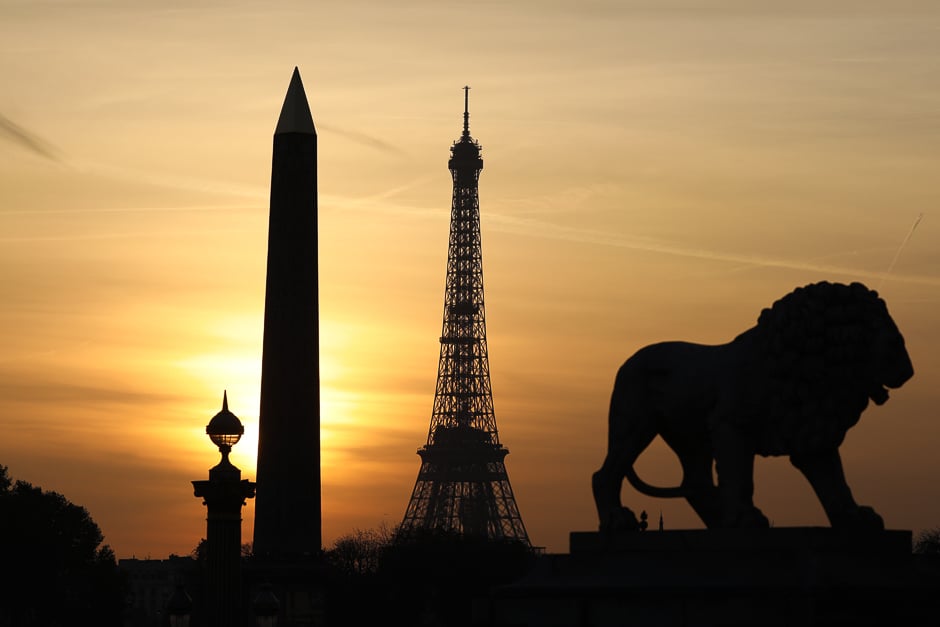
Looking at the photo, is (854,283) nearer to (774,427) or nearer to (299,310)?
(774,427)

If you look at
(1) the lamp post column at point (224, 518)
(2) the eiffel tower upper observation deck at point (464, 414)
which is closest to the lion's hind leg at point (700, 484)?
(1) the lamp post column at point (224, 518)

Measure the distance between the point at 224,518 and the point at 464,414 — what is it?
87439 mm

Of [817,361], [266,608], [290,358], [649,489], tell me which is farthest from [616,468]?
[290,358]

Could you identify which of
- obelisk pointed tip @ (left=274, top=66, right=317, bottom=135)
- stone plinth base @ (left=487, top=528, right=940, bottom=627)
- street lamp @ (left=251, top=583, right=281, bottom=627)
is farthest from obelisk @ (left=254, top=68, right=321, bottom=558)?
stone plinth base @ (left=487, top=528, right=940, bottom=627)

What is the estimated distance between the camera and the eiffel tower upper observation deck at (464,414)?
12769 cm

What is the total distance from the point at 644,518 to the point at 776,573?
7.38 ft

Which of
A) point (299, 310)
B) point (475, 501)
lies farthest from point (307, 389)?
point (475, 501)

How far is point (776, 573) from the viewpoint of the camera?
1925 centimetres

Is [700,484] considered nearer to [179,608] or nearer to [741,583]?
[741,583]

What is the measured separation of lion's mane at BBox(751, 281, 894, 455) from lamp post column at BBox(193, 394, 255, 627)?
2167 cm

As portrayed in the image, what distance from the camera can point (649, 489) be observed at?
21469 millimetres

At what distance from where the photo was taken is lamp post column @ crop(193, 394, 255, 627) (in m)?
40.8

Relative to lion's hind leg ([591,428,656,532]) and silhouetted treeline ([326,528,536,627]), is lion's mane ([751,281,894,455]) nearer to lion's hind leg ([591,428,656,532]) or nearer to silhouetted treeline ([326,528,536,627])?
lion's hind leg ([591,428,656,532])

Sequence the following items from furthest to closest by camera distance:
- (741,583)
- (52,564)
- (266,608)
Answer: (52,564) < (266,608) < (741,583)
